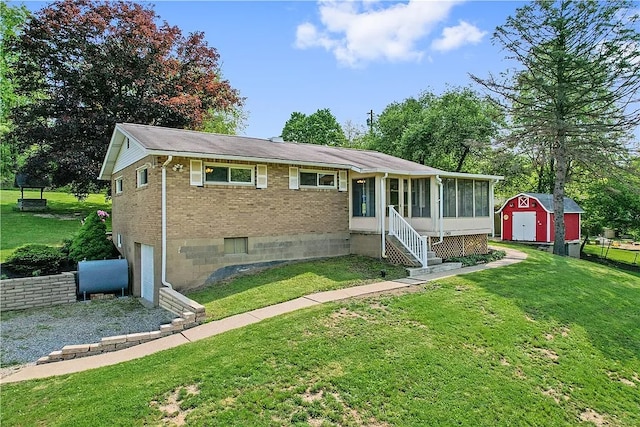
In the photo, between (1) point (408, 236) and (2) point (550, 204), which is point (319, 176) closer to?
(1) point (408, 236)

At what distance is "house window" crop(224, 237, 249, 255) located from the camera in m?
11.9

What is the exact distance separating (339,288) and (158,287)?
5.31m

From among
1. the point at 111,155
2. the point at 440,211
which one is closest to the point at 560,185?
the point at 440,211

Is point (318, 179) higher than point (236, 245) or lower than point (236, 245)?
higher

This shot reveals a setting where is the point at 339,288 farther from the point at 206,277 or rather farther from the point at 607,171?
the point at 607,171

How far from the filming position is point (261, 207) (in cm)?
1235

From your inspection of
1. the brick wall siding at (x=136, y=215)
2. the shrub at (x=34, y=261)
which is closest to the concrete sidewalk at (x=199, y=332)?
the brick wall siding at (x=136, y=215)

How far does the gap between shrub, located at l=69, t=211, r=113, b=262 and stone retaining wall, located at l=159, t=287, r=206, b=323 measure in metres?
5.98

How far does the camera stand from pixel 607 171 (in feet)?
63.7

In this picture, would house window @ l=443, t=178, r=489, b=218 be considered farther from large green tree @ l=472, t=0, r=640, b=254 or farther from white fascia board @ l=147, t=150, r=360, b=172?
large green tree @ l=472, t=0, r=640, b=254

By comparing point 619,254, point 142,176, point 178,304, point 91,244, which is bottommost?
point 619,254

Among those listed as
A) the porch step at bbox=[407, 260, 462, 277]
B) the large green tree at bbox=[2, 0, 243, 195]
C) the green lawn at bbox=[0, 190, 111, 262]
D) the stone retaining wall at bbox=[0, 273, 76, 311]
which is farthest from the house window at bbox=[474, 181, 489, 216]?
the green lawn at bbox=[0, 190, 111, 262]

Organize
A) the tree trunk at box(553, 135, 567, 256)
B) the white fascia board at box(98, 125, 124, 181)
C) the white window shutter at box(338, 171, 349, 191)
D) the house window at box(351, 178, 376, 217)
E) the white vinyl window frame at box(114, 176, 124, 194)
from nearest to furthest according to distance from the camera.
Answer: the house window at box(351, 178, 376, 217), the white window shutter at box(338, 171, 349, 191), the white fascia board at box(98, 125, 124, 181), the white vinyl window frame at box(114, 176, 124, 194), the tree trunk at box(553, 135, 567, 256)

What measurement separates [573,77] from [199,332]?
68.7ft
